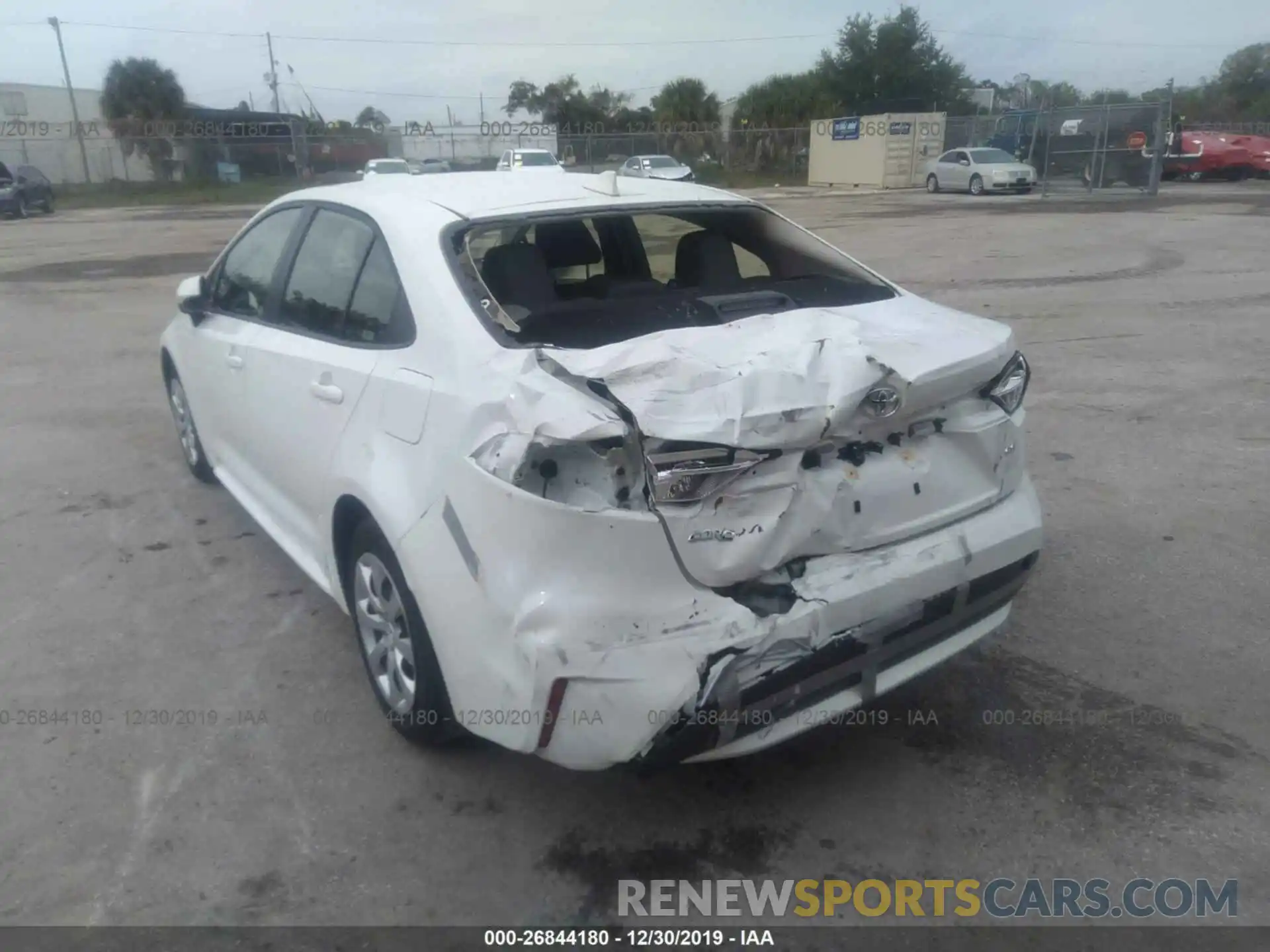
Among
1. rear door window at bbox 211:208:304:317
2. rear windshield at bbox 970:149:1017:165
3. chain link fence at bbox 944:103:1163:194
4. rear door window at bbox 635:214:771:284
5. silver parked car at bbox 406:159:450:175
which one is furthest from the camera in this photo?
silver parked car at bbox 406:159:450:175


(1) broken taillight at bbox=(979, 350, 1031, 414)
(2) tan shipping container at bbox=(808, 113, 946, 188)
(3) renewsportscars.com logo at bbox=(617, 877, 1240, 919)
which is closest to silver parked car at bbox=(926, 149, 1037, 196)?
(2) tan shipping container at bbox=(808, 113, 946, 188)

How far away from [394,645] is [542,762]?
1.93 ft

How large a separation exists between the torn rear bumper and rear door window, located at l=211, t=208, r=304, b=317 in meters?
1.87

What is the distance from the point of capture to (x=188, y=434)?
5652mm

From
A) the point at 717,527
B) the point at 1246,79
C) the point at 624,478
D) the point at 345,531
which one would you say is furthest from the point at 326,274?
the point at 1246,79

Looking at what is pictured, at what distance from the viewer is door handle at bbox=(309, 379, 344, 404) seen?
3.27m

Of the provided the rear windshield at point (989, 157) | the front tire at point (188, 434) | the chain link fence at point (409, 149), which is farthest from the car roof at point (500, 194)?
the chain link fence at point (409, 149)

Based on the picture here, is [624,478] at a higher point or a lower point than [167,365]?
higher

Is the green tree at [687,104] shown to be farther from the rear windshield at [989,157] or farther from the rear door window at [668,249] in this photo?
the rear door window at [668,249]

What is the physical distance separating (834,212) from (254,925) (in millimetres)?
24233

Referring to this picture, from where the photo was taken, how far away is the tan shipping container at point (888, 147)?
3550 centimetres

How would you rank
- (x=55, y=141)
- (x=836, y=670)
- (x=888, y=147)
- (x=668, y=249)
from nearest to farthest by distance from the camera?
Answer: 1. (x=836, y=670)
2. (x=668, y=249)
3. (x=888, y=147)
4. (x=55, y=141)

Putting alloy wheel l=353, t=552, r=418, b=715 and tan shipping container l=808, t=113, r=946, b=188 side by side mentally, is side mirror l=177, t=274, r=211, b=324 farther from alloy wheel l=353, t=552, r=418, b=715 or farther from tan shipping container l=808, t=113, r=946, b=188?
tan shipping container l=808, t=113, r=946, b=188

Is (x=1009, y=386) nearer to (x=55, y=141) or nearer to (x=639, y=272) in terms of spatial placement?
(x=639, y=272)
